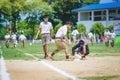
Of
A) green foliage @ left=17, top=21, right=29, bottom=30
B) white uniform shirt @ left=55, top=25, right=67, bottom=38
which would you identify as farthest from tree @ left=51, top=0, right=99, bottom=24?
white uniform shirt @ left=55, top=25, right=67, bottom=38

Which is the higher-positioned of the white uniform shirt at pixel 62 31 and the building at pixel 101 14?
the white uniform shirt at pixel 62 31

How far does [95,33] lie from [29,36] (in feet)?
72.9

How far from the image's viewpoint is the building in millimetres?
75250

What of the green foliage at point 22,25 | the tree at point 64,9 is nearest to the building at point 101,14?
the tree at point 64,9

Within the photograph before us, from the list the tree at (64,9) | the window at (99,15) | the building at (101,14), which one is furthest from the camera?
the tree at (64,9)

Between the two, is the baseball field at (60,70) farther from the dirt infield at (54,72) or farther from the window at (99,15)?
the window at (99,15)

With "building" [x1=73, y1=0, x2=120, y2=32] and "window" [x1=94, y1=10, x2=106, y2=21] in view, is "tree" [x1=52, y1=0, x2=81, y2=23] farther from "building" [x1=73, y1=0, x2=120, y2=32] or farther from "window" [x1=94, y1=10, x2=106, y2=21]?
"window" [x1=94, y1=10, x2=106, y2=21]

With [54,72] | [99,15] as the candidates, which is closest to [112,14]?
[99,15]

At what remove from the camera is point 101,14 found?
79.6m

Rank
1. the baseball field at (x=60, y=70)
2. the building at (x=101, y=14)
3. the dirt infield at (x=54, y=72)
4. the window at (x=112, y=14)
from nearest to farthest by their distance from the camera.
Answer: the baseball field at (x=60, y=70), the dirt infield at (x=54, y=72), the building at (x=101, y=14), the window at (x=112, y=14)

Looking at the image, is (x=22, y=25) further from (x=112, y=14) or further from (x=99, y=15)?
(x=112, y=14)

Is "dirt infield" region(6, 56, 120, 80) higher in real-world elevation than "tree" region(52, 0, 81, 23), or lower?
higher

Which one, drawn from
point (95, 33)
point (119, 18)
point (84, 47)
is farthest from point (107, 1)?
point (84, 47)

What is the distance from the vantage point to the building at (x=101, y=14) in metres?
75.2
